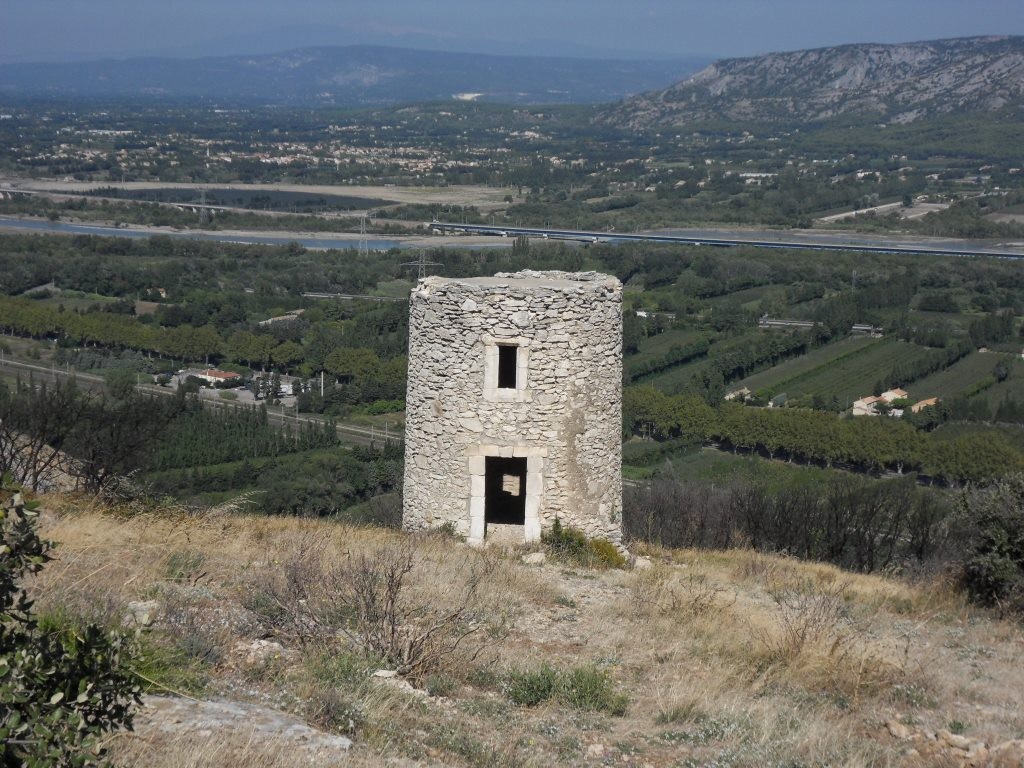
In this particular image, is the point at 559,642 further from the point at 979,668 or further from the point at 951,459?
the point at 951,459

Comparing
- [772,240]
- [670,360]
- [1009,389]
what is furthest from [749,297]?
[772,240]

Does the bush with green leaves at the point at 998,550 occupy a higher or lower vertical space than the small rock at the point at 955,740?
lower

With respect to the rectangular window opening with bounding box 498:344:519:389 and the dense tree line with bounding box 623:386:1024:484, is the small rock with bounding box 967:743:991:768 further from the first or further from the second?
the dense tree line with bounding box 623:386:1024:484

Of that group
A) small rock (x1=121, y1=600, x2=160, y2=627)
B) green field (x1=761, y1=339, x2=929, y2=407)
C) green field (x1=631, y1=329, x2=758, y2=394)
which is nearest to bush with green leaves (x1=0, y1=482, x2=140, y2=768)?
small rock (x1=121, y1=600, x2=160, y2=627)

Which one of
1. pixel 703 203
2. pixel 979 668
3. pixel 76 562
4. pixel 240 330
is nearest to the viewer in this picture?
pixel 76 562

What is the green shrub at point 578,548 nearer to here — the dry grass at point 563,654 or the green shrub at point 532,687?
the dry grass at point 563,654

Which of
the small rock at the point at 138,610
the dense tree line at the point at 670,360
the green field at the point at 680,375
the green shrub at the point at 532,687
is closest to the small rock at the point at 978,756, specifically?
the green shrub at the point at 532,687

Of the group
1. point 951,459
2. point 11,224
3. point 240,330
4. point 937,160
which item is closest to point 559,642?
point 951,459
